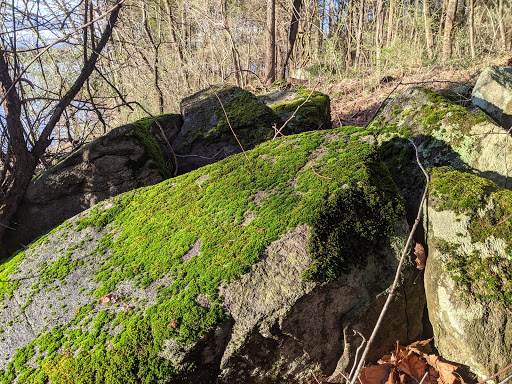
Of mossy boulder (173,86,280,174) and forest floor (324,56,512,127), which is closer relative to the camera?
mossy boulder (173,86,280,174)

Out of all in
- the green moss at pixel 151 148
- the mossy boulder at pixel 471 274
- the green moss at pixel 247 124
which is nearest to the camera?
the mossy boulder at pixel 471 274

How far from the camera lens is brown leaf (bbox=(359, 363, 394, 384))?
2158mm

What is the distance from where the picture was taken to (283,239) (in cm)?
222

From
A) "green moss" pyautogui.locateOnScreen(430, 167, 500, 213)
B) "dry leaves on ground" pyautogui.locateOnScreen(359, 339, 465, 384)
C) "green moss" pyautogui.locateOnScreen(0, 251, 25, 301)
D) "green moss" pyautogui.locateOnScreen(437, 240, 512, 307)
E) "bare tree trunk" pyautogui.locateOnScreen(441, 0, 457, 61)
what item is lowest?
"dry leaves on ground" pyautogui.locateOnScreen(359, 339, 465, 384)

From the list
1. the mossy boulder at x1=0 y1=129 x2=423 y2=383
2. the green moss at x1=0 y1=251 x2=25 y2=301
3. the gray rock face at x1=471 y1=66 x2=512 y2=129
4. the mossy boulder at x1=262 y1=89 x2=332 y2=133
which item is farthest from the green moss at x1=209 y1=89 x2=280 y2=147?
the gray rock face at x1=471 y1=66 x2=512 y2=129

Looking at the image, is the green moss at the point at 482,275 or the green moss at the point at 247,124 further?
the green moss at the point at 247,124

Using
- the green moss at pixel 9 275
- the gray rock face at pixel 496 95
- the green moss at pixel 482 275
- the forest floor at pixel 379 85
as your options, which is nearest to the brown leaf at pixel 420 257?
A: the green moss at pixel 482 275

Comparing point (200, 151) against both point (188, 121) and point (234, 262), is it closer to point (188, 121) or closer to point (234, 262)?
point (188, 121)

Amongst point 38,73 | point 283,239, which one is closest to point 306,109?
point 283,239

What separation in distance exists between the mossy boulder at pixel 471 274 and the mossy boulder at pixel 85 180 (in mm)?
2893

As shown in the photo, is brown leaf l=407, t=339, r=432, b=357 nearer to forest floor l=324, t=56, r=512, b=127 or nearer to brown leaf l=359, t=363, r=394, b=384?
brown leaf l=359, t=363, r=394, b=384

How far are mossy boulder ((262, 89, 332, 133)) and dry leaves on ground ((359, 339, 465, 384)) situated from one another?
2.92m

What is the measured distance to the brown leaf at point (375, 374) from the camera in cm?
216

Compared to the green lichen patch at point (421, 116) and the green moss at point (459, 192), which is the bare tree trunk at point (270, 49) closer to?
the green lichen patch at point (421, 116)
